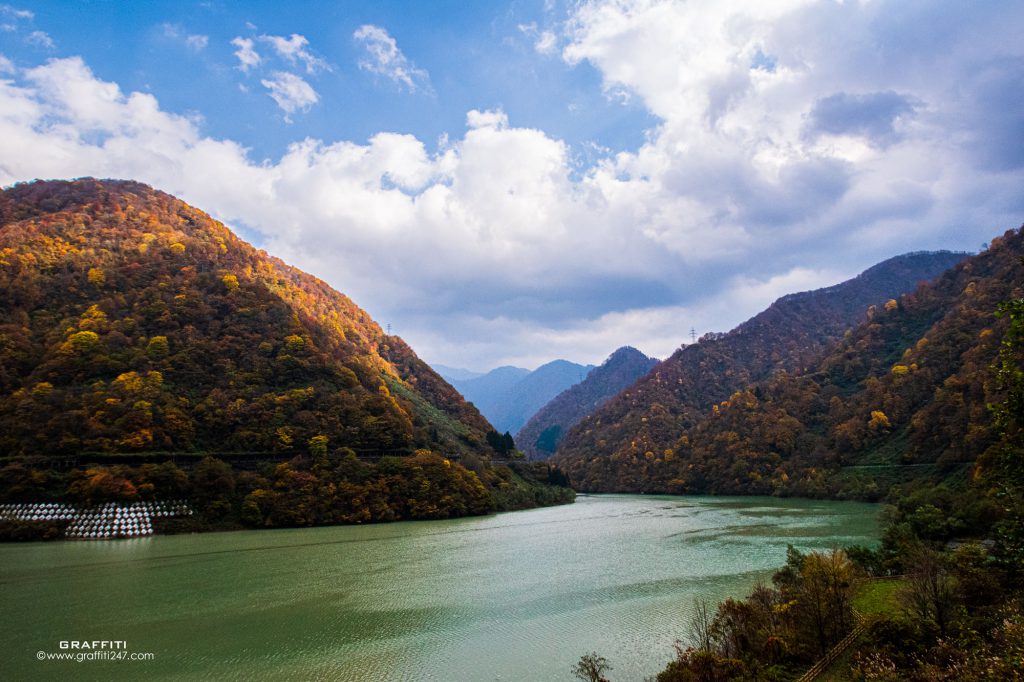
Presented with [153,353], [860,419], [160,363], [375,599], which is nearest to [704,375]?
[860,419]

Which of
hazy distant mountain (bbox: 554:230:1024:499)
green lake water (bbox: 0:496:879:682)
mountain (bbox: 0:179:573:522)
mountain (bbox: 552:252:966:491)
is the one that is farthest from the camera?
mountain (bbox: 552:252:966:491)

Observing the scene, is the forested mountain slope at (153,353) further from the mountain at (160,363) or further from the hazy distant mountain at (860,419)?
the hazy distant mountain at (860,419)

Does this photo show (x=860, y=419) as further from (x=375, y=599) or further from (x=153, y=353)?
(x=153, y=353)

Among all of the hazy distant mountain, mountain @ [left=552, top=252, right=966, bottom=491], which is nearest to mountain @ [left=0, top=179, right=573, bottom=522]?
the hazy distant mountain

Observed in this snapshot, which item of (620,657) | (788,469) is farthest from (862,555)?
(788,469)

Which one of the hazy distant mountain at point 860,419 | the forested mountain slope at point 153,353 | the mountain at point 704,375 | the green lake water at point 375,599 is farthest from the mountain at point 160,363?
the mountain at point 704,375

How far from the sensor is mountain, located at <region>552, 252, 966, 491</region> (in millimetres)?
120812

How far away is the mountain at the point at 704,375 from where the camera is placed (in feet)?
396

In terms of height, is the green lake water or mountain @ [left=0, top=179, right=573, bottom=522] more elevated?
mountain @ [left=0, top=179, right=573, bottom=522]

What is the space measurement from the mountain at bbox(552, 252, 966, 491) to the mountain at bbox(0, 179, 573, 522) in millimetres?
46448

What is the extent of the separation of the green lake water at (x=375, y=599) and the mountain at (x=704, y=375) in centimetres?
7871

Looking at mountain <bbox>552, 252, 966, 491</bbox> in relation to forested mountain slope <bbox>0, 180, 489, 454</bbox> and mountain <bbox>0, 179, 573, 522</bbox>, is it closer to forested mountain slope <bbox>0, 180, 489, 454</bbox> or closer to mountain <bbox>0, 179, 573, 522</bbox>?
mountain <bbox>0, 179, 573, 522</bbox>

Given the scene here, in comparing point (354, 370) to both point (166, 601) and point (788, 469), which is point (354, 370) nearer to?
point (166, 601)

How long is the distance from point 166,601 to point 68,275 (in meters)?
57.0
